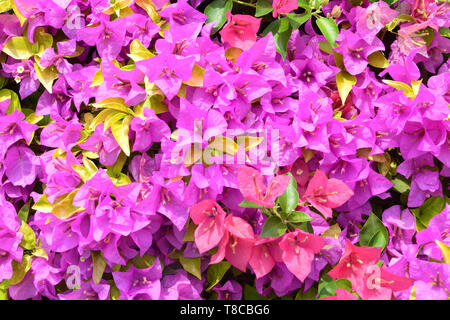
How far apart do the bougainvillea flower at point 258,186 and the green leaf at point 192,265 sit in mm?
240

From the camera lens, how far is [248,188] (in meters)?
0.93

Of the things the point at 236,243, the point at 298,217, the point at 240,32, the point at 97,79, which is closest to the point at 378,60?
the point at 240,32

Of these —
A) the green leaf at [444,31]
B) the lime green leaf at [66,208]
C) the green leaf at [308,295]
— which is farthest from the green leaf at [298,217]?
the green leaf at [444,31]

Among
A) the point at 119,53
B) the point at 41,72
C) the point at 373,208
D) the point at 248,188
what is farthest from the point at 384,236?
the point at 41,72

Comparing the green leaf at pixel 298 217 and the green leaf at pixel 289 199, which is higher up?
the green leaf at pixel 289 199

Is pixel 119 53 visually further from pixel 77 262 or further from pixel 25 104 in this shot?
pixel 77 262

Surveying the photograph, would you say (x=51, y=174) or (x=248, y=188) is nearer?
(x=248, y=188)

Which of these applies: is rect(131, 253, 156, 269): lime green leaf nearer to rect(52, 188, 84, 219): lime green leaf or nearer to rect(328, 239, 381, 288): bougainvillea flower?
rect(52, 188, 84, 219): lime green leaf

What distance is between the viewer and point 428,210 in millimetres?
1141

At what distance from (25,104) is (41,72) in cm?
15

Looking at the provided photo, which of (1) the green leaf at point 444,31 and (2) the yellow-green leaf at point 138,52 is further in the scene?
(1) the green leaf at point 444,31

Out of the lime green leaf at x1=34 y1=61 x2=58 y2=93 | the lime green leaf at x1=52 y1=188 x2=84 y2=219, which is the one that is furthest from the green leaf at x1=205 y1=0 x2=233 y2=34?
the lime green leaf at x1=52 y1=188 x2=84 y2=219

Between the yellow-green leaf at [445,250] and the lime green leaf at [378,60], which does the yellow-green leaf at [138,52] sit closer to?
the lime green leaf at [378,60]

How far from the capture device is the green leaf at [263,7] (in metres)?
1.08
